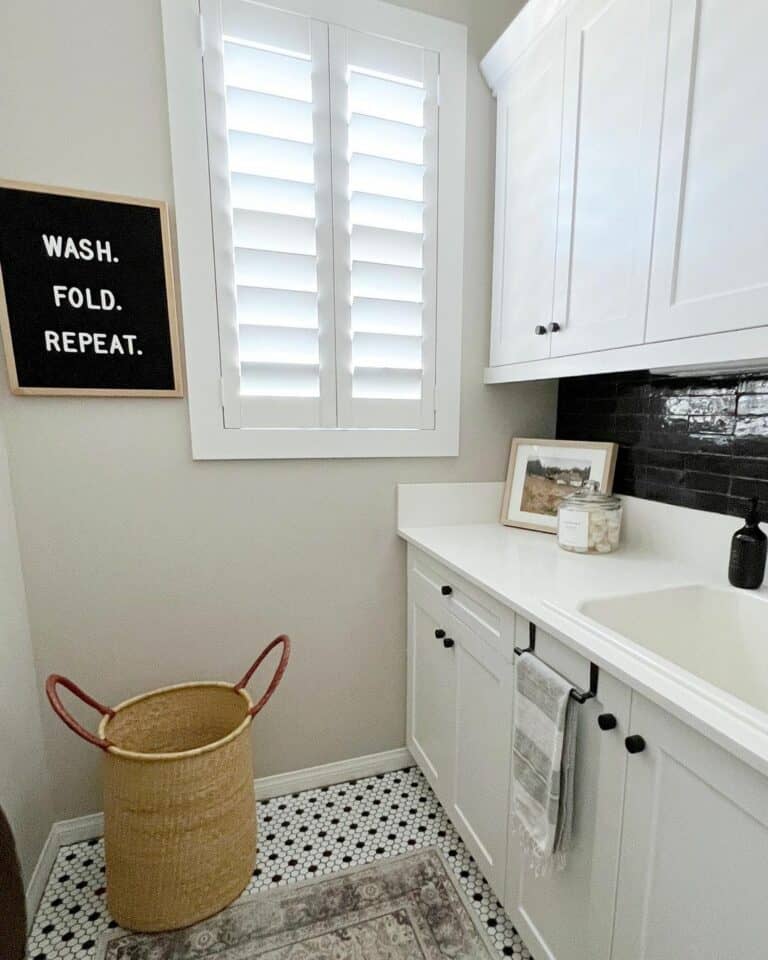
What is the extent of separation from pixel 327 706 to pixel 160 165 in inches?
69.5

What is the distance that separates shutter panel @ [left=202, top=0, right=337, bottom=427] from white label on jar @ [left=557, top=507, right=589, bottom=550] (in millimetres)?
820

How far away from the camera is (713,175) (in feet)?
2.91

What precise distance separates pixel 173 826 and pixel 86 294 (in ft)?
4.55

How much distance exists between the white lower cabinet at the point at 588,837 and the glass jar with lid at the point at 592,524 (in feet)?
1.60

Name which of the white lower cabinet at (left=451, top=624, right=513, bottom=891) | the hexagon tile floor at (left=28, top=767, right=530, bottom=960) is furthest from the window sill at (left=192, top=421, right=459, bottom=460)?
the hexagon tile floor at (left=28, top=767, right=530, bottom=960)

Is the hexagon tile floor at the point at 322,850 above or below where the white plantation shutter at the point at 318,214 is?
below

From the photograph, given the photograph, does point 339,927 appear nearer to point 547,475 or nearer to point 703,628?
point 703,628

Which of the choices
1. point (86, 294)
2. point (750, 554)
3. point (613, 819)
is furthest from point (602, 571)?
point (86, 294)

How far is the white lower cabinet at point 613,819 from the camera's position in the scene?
2.06 feet

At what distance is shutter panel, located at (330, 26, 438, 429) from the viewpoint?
1.43 m

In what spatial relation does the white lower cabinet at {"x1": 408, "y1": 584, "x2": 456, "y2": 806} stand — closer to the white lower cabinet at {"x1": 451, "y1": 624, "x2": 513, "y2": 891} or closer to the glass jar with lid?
the white lower cabinet at {"x1": 451, "y1": 624, "x2": 513, "y2": 891}

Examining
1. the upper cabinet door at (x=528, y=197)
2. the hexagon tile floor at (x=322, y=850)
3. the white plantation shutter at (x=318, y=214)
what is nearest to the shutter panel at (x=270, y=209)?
the white plantation shutter at (x=318, y=214)

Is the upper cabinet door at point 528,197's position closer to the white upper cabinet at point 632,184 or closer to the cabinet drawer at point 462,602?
the white upper cabinet at point 632,184

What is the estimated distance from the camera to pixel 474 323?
5.51ft
